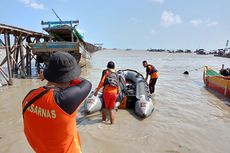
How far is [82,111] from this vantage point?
5.65 metres

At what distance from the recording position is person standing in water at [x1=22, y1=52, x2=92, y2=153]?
1.20 m

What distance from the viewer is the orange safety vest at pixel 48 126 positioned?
3.91 feet

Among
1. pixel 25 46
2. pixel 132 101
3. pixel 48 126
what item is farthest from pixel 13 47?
pixel 48 126

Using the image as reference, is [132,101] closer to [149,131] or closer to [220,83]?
[149,131]

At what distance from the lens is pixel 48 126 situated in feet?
4.09

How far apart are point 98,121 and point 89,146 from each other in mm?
1290

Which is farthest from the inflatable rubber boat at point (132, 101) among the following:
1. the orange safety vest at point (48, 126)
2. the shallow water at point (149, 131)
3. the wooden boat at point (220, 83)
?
the wooden boat at point (220, 83)

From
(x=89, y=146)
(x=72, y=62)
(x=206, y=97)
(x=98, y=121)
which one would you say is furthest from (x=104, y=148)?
(x=206, y=97)

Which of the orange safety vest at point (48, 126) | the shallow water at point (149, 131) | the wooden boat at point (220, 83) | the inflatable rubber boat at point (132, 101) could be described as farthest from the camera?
the wooden boat at point (220, 83)

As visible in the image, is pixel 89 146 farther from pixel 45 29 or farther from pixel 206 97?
pixel 45 29

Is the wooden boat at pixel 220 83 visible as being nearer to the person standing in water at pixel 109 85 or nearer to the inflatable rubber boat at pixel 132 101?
the inflatable rubber boat at pixel 132 101

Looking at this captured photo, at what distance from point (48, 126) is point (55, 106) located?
180mm

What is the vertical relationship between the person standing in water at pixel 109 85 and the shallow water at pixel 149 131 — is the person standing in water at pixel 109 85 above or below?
above

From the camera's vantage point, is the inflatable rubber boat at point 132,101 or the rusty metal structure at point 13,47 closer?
the inflatable rubber boat at point 132,101
